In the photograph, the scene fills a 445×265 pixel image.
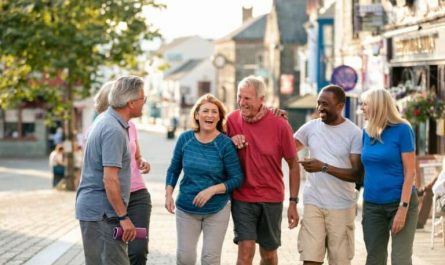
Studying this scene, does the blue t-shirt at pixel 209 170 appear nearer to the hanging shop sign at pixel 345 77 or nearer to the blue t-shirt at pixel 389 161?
the blue t-shirt at pixel 389 161

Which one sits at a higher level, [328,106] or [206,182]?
[328,106]

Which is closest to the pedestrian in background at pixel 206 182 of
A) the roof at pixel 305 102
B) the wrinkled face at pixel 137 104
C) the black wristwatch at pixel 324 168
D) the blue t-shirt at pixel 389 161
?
the black wristwatch at pixel 324 168

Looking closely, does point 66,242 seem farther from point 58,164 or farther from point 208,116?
point 58,164

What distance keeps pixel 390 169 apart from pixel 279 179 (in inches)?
40.3

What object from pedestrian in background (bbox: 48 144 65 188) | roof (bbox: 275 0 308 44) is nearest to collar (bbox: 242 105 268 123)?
pedestrian in background (bbox: 48 144 65 188)

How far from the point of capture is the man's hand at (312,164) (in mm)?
8523

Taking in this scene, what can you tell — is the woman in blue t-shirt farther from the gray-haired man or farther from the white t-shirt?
the gray-haired man

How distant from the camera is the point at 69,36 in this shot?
26734mm

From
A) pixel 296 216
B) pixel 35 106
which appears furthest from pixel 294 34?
pixel 296 216

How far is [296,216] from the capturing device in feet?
29.0

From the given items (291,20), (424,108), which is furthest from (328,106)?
(291,20)

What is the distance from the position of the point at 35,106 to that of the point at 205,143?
4372 centimetres

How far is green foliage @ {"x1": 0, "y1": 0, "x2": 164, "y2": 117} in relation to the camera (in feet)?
85.7

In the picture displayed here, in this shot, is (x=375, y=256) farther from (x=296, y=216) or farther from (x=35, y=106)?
(x=35, y=106)
